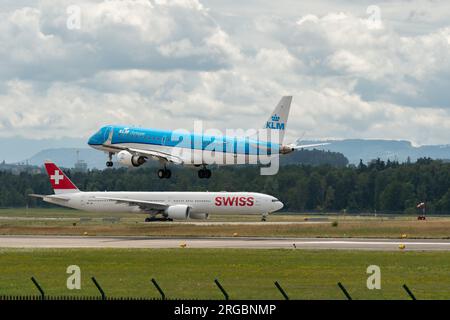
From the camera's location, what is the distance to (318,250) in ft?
249

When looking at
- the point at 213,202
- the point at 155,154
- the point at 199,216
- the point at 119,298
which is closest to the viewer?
the point at 119,298

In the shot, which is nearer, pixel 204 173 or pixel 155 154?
pixel 204 173

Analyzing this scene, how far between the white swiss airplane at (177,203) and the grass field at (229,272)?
4861 cm

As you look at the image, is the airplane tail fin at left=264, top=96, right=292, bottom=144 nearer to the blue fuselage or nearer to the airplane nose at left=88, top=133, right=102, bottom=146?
the blue fuselage

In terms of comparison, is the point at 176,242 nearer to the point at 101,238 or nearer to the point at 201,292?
the point at 101,238

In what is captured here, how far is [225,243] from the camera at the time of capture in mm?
86000

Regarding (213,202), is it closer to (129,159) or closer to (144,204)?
(144,204)

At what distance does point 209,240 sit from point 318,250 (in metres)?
17.7

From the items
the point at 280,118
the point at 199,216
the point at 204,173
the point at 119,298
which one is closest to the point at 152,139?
the point at 204,173

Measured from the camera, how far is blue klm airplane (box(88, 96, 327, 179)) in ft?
277

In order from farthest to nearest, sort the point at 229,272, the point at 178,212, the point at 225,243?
the point at 178,212 → the point at 225,243 → the point at 229,272

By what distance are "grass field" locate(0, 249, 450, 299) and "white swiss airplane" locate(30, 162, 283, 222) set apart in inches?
1914

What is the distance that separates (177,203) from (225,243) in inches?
1654
